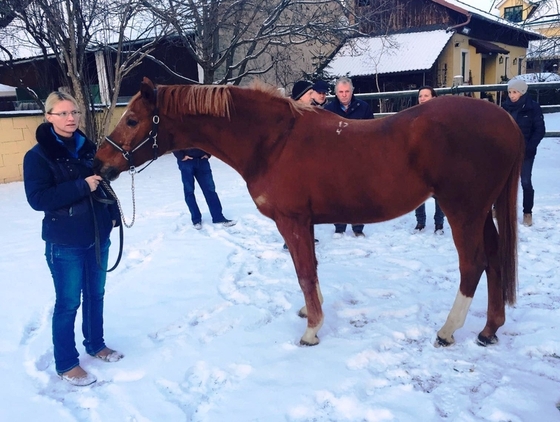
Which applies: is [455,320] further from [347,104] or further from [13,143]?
[13,143]

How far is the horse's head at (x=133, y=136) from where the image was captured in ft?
9.18

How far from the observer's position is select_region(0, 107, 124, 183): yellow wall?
9.34 meters

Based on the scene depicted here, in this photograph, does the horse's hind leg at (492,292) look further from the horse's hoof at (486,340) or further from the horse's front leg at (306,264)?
the horse's front leg at (306,264)

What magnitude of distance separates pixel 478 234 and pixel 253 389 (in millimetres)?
1727

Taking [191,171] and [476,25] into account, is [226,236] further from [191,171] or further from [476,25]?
[476,25]

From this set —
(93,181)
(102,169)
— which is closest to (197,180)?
(102,169)

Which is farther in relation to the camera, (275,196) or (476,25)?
(476,25)

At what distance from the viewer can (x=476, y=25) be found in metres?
21.1

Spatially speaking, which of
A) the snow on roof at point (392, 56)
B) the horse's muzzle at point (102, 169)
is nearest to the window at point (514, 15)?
the snow on roof at point (392, 56)

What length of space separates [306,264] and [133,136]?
1.48 meters

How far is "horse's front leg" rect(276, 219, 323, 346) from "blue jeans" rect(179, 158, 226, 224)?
3.14 m

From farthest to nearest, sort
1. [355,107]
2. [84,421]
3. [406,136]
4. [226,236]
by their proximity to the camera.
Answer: [226,236]
[355,107]
[406,136]
[84,421]

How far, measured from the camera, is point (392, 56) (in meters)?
18.5

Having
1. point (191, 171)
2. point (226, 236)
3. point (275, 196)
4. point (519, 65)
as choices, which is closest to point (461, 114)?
point (275, 196)
